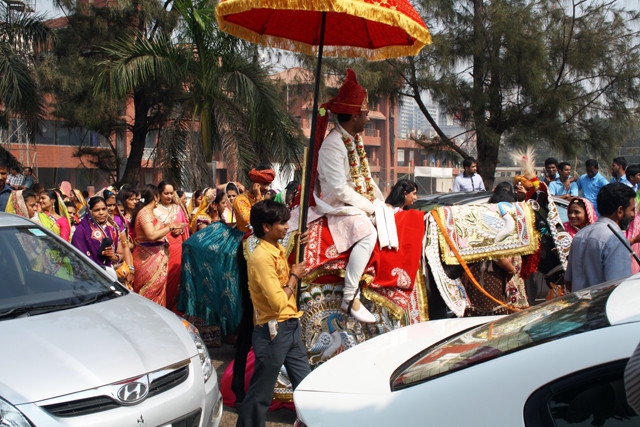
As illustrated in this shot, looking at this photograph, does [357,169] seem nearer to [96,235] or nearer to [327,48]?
[327,48]

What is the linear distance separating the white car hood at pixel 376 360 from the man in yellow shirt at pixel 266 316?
790 millimetres

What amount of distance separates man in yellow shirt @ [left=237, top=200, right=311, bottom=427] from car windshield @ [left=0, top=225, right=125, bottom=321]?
1159 millimetres

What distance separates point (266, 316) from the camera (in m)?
3.85

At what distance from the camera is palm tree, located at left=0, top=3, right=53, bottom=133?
15.0m

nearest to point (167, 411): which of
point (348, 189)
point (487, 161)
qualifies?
point (348, 189)

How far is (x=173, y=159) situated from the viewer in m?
14.8

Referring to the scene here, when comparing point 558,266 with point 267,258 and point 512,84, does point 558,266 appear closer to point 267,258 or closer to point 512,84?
point 267,258

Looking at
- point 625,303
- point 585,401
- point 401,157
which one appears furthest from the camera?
point 401,157

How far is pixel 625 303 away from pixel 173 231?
5.45m

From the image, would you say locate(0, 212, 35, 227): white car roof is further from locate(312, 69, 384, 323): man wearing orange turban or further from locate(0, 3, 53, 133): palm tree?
locate(0, 3, 53, 133): palm tree

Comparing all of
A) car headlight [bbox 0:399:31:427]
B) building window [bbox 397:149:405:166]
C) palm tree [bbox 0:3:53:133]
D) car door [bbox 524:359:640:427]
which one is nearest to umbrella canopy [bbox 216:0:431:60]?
car headlight [bbox 0:399:31:427]

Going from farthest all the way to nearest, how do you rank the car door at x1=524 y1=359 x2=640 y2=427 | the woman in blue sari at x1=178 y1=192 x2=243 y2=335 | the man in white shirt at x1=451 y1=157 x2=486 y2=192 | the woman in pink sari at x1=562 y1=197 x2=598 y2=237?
1. the man in white shirt at x1=451 y1=157 x2=486 y2=192
2. the woman in blue sari at x1=178 y1=192 x2=243 y2=335
3. the woman in pink sari at x1=562 y1=197 x2=598 y2=237
4. the car door at x1=524 y1=359 x2=640 y2=427

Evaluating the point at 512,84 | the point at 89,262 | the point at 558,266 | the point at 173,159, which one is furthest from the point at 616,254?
the point at 173,159

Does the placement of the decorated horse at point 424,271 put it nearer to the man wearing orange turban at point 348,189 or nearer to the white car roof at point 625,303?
the man wearing orange turban at point 348,189
